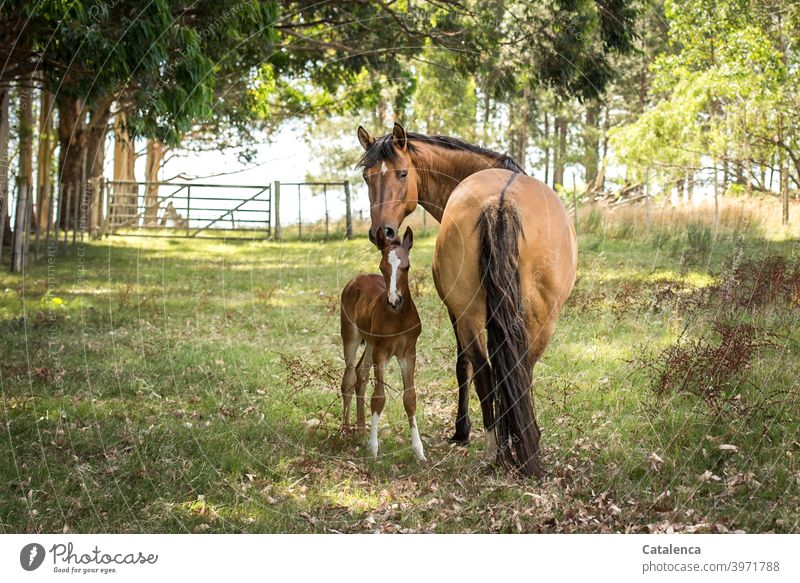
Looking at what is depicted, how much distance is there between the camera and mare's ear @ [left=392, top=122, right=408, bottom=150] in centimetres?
564

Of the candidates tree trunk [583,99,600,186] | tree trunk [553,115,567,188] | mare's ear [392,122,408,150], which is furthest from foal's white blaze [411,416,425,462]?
tree trunk [583,99,600,186]

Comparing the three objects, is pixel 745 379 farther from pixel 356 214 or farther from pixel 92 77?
pixel 92 77

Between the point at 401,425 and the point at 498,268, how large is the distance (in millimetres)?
2150

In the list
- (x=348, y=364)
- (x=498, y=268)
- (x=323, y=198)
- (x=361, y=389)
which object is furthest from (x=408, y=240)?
(x=323, y=198)

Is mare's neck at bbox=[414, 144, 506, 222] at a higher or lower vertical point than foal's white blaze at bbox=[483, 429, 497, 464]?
higher

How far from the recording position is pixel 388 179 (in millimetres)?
5652

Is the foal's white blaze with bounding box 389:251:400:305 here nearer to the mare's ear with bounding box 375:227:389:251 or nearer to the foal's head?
the foal's head

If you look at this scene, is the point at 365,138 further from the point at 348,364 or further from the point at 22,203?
the point at 22,203

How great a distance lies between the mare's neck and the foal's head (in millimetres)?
1070

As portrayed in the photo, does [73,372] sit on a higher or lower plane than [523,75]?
lower

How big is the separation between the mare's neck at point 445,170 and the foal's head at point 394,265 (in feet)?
3.51

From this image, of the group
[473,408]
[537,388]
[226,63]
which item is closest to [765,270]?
[537,388]

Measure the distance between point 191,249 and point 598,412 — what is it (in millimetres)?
13810

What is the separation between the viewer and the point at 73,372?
26.2 ft
